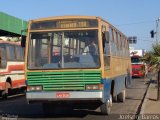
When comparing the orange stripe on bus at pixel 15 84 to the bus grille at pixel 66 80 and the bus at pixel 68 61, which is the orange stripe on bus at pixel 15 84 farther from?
the bus grille at pixel 66 80

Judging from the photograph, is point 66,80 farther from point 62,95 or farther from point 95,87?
point 95,87

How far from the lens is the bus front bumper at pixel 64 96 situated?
13.9 metres

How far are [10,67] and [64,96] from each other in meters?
11.8

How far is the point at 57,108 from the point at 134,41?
172ft

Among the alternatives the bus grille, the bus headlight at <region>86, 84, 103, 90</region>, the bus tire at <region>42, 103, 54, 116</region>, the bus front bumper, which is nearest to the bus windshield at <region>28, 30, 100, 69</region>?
the bus grille

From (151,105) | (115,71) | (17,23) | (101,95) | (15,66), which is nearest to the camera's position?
(101,95)

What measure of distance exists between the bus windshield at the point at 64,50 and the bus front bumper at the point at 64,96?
79 centimetres

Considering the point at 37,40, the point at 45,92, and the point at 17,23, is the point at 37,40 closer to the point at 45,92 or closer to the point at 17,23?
the point at 45,92

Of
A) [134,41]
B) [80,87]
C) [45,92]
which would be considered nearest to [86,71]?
[80,87]

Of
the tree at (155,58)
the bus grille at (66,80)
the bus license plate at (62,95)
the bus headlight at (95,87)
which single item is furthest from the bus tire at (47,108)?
the tree at (155,58)

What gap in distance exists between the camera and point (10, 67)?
25359 mm

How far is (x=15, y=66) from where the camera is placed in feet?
86.2

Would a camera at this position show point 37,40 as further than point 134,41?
No

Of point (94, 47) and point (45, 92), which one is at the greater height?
point (94, 47)
